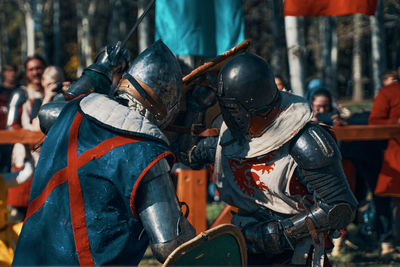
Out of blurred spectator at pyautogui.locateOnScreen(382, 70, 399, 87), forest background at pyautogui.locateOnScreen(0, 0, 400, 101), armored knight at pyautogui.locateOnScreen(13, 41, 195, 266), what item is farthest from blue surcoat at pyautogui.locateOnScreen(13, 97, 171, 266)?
forest background at pyautogui.locateOnScreen(0, 0, 400, 101)

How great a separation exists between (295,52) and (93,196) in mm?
4323

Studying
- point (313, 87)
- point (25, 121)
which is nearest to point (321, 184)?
point (25, 121)

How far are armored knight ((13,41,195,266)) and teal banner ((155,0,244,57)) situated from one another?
262cm

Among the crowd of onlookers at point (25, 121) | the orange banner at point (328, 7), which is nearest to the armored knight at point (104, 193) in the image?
the crowd of onlookers at point (25, 121)

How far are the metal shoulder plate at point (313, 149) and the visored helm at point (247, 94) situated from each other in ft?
0.67

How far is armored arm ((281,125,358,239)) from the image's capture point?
9.77 feet

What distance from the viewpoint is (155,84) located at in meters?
2.58

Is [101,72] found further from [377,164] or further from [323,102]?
[377,164]

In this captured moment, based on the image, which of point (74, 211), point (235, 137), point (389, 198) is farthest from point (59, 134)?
point (389, 198)

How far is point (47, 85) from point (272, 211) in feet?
9.66

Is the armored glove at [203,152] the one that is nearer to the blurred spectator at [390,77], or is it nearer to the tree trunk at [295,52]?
the tree trunk at [295,52]

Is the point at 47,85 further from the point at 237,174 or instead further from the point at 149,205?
the point at 149,205

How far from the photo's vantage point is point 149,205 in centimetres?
230

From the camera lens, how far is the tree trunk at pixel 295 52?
251 inches
